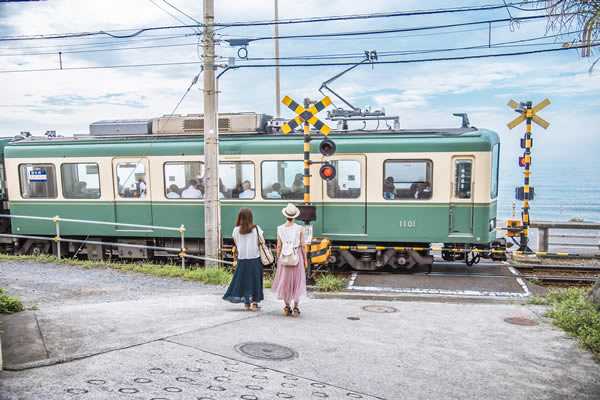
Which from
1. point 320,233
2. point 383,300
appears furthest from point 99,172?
point 383,300

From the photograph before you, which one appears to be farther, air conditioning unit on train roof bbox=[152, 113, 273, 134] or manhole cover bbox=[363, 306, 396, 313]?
air conditioning unit on train roof bbox=[152, 113, 273, 134]

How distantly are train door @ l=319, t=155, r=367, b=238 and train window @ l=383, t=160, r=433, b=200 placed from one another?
548mm

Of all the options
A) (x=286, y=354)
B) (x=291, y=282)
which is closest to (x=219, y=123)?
(x=291, y=282)

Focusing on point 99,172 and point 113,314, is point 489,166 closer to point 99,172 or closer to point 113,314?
point 113,314

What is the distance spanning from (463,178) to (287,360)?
7590 mm

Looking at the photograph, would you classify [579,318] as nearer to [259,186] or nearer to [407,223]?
[407,223]

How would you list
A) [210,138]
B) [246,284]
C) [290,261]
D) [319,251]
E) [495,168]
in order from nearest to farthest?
[290,261]
[246,284]
[319,251]
[210,138]
[495,168]

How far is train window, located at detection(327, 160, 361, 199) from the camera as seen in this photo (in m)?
12.2

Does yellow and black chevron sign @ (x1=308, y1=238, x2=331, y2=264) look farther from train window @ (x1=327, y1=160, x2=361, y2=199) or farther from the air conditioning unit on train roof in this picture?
the air conditioning unit on train roof

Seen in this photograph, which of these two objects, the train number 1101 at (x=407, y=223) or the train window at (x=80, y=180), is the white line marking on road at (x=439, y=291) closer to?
the train number 1101 at (x=407, y=223)

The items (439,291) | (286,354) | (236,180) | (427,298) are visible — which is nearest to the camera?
(286,354)

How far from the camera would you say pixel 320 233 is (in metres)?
12.4

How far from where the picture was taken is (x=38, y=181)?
1404 cm

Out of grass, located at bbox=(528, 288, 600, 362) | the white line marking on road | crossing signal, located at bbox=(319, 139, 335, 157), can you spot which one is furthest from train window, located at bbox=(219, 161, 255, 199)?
grass, located at bbox=(528, 288, 600, 362)
